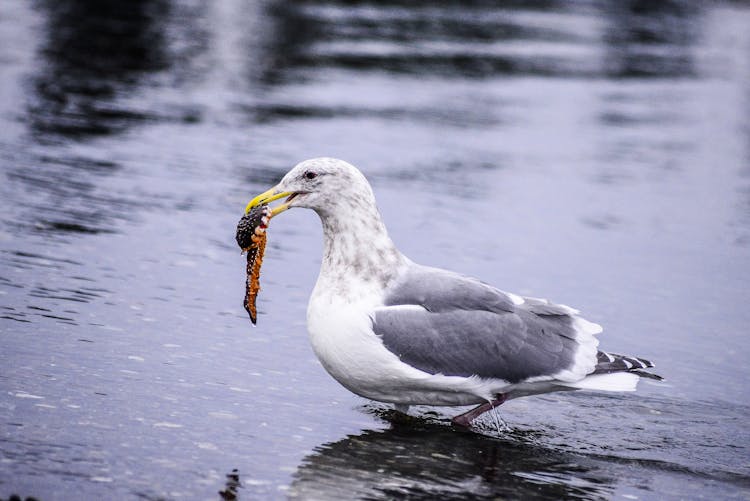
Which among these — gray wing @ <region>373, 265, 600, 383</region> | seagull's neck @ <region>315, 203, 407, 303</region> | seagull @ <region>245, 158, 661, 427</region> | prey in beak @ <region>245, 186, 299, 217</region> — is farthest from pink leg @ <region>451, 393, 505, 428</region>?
prey in beak @ <region>245, 186, 299, 217</region>

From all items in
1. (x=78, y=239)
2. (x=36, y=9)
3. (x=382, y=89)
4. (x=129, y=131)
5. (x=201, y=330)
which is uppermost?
(x=36, y=9)

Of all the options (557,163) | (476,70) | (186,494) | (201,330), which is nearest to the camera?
(186,494)

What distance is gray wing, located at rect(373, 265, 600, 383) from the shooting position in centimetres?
668

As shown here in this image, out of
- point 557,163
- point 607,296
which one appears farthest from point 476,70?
point 607,296

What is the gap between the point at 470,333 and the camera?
682cm

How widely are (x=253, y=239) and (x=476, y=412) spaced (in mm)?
1582

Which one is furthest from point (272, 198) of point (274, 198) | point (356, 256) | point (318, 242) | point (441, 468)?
point (318, 242)

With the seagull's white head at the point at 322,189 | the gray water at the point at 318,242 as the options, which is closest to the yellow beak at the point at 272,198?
the seagull's white head at the point at 322,189

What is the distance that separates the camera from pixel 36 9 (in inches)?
875

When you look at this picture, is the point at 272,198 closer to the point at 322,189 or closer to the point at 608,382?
the point at 322,189

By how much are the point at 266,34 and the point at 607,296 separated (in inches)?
548

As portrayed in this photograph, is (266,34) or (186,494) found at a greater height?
(266,34)

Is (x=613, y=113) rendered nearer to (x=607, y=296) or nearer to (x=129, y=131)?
(x=129, y=131)

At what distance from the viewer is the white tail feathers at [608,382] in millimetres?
6879
